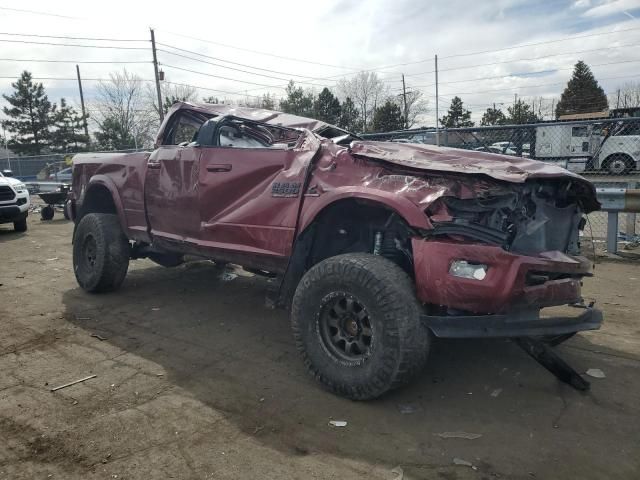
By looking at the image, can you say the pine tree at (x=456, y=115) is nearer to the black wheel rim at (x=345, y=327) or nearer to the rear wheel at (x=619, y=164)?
the rear wheel at (x=619, y=164)

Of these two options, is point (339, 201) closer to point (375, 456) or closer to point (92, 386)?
point (375, 456)

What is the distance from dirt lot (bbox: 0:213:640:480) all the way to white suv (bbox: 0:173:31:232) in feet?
22.1

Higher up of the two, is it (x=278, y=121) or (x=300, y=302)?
(x=278, y=121)

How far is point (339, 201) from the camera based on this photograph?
3.51m

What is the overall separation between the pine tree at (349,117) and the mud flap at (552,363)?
40313 millimetres

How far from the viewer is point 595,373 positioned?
146 inches

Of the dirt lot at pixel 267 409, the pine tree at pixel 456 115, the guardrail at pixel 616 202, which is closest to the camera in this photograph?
the dirt lot at pixel 267 409

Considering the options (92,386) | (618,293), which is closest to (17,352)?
(92,386)

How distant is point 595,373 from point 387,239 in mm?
1778

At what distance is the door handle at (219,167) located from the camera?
14.4 feet

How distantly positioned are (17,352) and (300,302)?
8.33 ft

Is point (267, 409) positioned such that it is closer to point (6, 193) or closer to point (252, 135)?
point (252, 135)

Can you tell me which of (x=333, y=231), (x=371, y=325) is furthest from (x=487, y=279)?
(x=333, y=231)

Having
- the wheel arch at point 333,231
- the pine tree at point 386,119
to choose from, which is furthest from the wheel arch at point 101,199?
the pine tree at point 386,119
